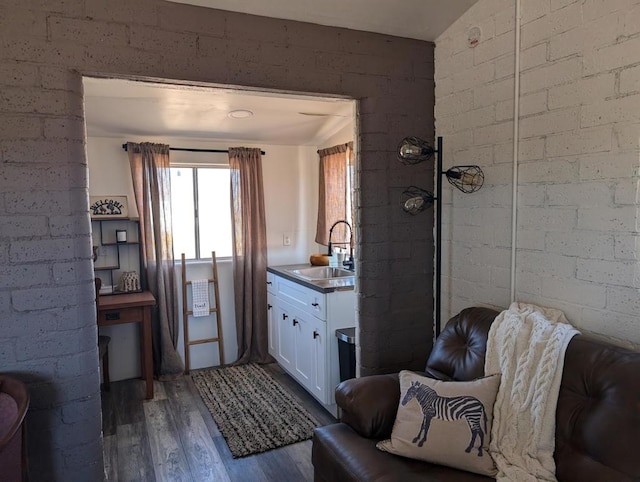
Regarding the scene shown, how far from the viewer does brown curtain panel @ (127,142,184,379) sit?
378 centimetres

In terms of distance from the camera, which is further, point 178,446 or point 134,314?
point 134,314

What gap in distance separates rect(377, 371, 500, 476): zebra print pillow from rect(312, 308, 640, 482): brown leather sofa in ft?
0.15

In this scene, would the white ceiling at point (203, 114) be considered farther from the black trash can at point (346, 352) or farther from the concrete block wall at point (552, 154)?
the black trash can at point (346, 352)

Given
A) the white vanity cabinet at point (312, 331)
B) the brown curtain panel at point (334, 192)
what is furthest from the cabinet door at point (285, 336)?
the brown curtain panel at point (334, 192)

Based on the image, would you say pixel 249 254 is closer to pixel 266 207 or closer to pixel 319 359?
pixel 266 207

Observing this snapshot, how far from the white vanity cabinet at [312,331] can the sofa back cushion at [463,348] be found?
963 millimetres

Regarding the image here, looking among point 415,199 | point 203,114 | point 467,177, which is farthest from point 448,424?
point 203,114

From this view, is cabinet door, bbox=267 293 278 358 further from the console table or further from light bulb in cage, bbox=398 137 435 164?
light bulb in cage, bbox=398 137 435 164

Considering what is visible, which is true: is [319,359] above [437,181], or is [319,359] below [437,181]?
below

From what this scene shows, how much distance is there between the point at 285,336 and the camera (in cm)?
375

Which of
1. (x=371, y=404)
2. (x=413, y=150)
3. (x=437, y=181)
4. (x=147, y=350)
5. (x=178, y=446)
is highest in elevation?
(x=413, y=150)

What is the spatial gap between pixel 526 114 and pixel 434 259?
936mm

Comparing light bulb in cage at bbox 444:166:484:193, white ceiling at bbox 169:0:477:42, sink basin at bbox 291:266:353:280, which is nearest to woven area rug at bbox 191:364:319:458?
sink basin at bbox 291:266:353:280

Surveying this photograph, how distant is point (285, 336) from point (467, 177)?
2.09m
